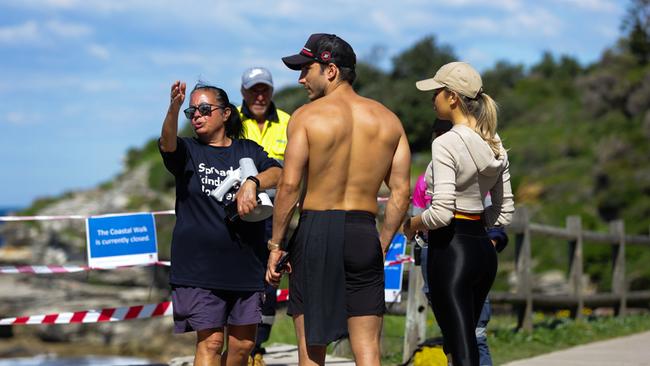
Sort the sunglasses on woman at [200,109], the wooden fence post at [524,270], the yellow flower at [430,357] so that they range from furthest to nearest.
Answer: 1. the wooden fence post at [524,270]
2. the yellow flower at [430,357]
3. the sunglasses on woman at [200,109]

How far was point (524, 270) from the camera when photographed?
11711mm

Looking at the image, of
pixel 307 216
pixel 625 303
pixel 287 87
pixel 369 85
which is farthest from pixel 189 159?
pixel 287 87

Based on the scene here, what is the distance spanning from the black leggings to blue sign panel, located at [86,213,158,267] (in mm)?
3871

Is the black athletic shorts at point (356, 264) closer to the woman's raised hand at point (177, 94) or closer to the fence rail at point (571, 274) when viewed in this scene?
the woman's raised hand at point (177, 94)

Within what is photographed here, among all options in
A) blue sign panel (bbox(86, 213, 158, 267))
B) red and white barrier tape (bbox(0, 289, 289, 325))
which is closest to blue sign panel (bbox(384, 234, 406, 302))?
red and white barrier tape (bbox(0, 289, 289, 325))

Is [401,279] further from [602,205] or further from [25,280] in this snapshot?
[25,280]

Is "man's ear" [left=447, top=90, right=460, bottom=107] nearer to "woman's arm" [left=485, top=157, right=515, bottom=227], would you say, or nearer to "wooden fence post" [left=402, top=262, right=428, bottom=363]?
"woman's arm" [left=485, top=157, right=515, bottom=227]

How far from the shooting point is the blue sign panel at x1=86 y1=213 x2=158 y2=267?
352 inches

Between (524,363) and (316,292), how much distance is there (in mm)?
4115

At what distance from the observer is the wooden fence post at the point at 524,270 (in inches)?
450

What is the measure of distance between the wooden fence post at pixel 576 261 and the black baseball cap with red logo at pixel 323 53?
25.8 ft

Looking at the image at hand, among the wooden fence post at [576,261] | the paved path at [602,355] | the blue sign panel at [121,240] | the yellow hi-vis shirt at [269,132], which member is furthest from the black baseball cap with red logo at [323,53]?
the wooden fence post at [576,261]

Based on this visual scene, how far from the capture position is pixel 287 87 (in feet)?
174

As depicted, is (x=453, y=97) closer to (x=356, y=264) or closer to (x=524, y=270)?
(x=356, y=264)
